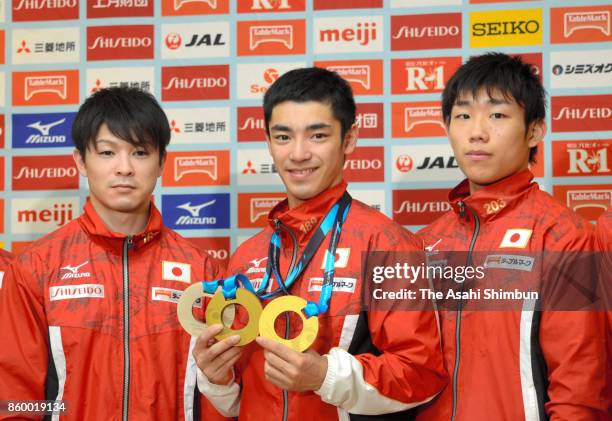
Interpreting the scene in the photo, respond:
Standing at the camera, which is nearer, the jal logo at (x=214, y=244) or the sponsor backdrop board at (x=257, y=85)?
the sponsor backdrop board at (x=257, y=85)

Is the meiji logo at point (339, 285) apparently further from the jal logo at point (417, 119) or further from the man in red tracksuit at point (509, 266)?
the jal logo at point (417, 119)

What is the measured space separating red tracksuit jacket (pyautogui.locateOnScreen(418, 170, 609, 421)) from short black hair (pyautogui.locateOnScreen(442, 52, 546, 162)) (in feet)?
0.80

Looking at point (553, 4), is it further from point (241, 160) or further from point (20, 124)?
point (20, 124)

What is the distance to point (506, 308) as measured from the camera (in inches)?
84.4

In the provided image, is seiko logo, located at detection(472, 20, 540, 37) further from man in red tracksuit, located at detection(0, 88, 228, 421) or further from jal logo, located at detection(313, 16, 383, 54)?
man in red tracksuit, located at detection(0, 88, 228, 421)

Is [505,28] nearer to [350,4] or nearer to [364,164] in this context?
[350,4]

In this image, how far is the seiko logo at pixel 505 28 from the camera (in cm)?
319

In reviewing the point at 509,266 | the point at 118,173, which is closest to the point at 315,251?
the point at 509,266

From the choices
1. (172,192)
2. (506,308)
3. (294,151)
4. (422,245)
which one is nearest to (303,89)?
(294,151)

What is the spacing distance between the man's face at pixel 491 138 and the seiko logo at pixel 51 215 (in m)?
1.90

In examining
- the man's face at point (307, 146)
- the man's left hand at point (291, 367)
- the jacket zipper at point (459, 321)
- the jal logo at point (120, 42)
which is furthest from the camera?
the jal logo at point (120, 42)

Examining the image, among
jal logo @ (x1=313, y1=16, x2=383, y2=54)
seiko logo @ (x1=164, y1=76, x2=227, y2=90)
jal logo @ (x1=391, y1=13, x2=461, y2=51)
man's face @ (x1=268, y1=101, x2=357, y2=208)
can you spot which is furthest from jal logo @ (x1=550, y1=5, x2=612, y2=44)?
seiko logo @ (x1=164, y1=76, x2=227, y2=90)

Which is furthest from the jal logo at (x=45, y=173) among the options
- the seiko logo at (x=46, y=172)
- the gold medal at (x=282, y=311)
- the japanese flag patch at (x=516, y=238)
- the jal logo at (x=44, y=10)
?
the japanese flag patch at (x=516, y=238)

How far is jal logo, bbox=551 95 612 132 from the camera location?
3.14 metres
